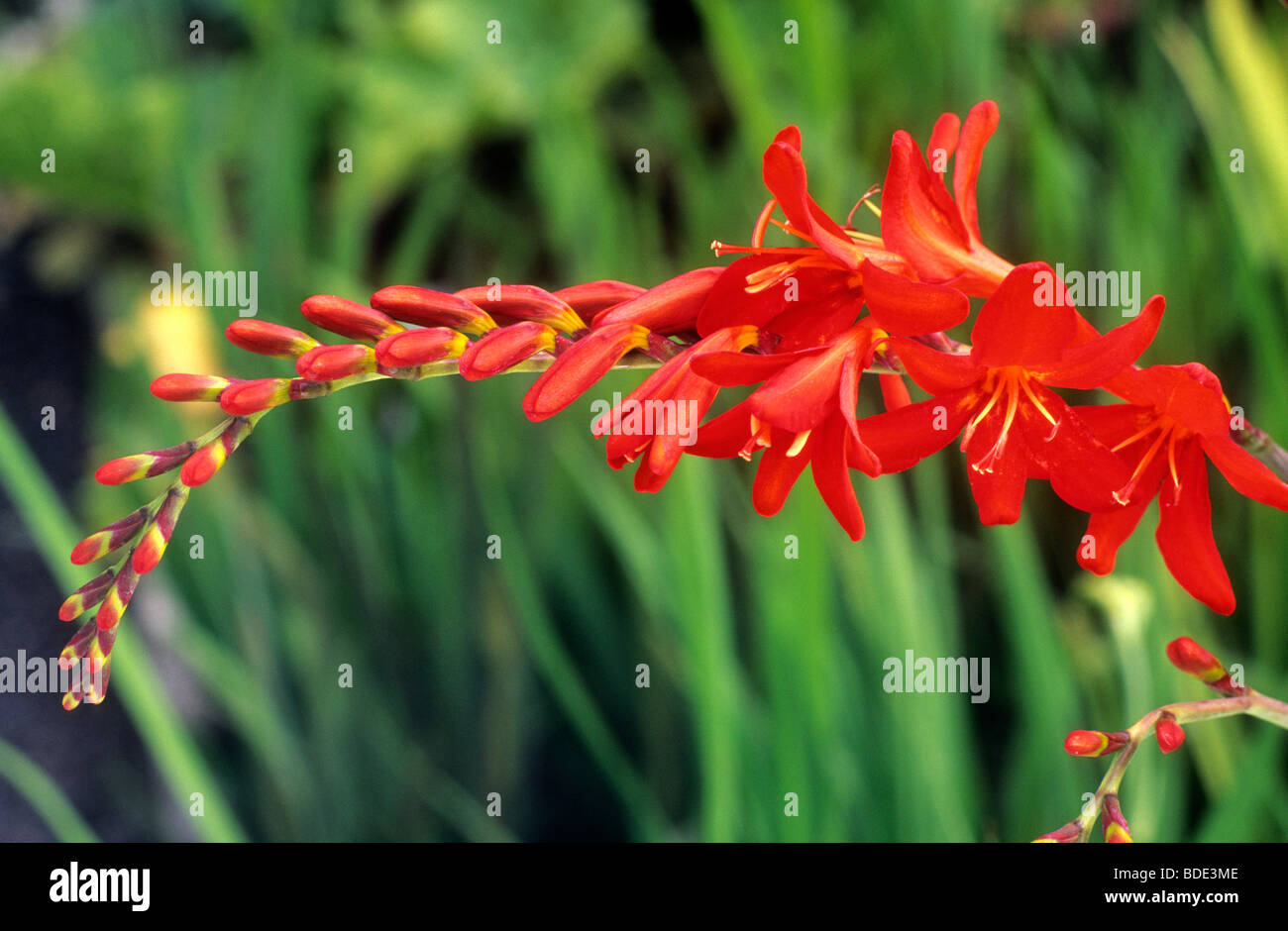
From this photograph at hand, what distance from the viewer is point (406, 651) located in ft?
2.77

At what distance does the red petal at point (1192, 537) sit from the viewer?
253 mm

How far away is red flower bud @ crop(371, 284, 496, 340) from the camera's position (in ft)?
0.84

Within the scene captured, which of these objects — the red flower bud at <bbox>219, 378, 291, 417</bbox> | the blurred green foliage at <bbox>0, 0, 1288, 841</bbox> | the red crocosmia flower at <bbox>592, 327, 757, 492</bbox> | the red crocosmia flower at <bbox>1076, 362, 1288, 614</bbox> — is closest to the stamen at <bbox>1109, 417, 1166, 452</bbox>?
the red crocosmia flower at <bbox>1076, 362, 1288, 614</bbox>

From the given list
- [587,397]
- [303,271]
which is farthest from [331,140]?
[587,397]

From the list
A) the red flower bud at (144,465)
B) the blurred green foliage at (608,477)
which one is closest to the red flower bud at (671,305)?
the red flower bud at (144,465)

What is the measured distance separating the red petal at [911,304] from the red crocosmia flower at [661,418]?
4 cm

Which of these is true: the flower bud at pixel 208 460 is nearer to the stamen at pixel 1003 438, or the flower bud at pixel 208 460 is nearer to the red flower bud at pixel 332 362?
the red flower bud at pixel 332 362

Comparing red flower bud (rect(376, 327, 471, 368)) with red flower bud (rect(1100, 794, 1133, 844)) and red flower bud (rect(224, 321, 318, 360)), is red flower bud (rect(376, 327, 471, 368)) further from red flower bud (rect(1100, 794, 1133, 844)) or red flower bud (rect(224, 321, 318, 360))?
red flower bud (rect(1100, 794, 1133, 844))

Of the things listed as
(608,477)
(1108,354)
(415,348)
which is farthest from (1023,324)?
(608,477)

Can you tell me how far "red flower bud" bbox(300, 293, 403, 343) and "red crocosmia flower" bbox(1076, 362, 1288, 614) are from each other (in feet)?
0.59

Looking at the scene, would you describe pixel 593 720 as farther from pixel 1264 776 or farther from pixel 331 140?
pixel 331 140

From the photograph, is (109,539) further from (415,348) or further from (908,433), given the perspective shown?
(908,433)
